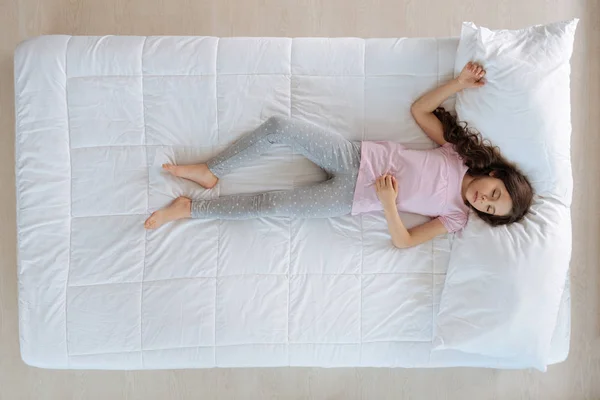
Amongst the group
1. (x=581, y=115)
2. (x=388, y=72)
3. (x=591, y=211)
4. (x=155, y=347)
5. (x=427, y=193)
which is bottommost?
(x=155, y=347)

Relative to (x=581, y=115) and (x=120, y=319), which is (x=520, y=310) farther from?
(x=120, y=319)

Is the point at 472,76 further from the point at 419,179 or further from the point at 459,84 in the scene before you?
the point at 419,179

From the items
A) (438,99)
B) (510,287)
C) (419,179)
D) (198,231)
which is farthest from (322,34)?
(510,287)

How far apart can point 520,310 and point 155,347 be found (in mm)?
1068

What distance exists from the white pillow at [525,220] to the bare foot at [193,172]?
2.61 ft

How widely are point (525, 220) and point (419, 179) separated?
328 mm

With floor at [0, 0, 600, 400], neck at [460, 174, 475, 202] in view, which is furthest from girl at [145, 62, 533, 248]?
floor at [0, 0, 600, 400]

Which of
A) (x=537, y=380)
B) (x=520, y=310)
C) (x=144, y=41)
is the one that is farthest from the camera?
(x=537, y=380)

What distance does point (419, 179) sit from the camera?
1.49m

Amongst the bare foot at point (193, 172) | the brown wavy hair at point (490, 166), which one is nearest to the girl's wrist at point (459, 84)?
the brown wavy hair at point (490, 166)

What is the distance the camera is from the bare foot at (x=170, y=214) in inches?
58.9

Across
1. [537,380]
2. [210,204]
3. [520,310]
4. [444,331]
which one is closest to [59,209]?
[210,204]

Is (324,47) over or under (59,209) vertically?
over

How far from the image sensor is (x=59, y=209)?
1.50 meters
